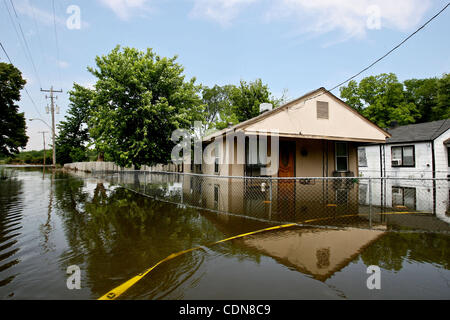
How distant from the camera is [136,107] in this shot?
11.3 m

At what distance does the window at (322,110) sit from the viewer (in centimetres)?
1070

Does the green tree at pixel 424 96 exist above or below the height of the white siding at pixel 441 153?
above

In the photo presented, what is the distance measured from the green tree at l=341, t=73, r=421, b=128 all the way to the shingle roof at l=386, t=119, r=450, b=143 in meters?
10.9

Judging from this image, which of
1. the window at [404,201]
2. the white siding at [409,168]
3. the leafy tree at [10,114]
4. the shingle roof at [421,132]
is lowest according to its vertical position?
the window at [404,201]

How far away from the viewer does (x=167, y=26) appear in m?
12.2

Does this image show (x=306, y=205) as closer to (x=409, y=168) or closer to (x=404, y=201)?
(x=404, y=201)

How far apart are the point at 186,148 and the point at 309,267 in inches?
406

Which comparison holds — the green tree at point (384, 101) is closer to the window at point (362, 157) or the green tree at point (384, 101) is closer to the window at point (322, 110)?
the window at point (362, 157)

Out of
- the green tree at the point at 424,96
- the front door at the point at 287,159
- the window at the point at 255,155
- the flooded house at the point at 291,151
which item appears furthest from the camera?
the green tree at the point at 424,96

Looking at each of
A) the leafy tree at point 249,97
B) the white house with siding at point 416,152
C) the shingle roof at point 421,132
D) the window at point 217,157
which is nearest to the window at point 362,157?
the white house with siding at point 416,152

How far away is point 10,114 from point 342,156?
117 feet

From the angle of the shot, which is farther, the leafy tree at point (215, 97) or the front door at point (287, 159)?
the leafy tree at point (215, 97)

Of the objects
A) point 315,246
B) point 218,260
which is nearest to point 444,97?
point 315,246
